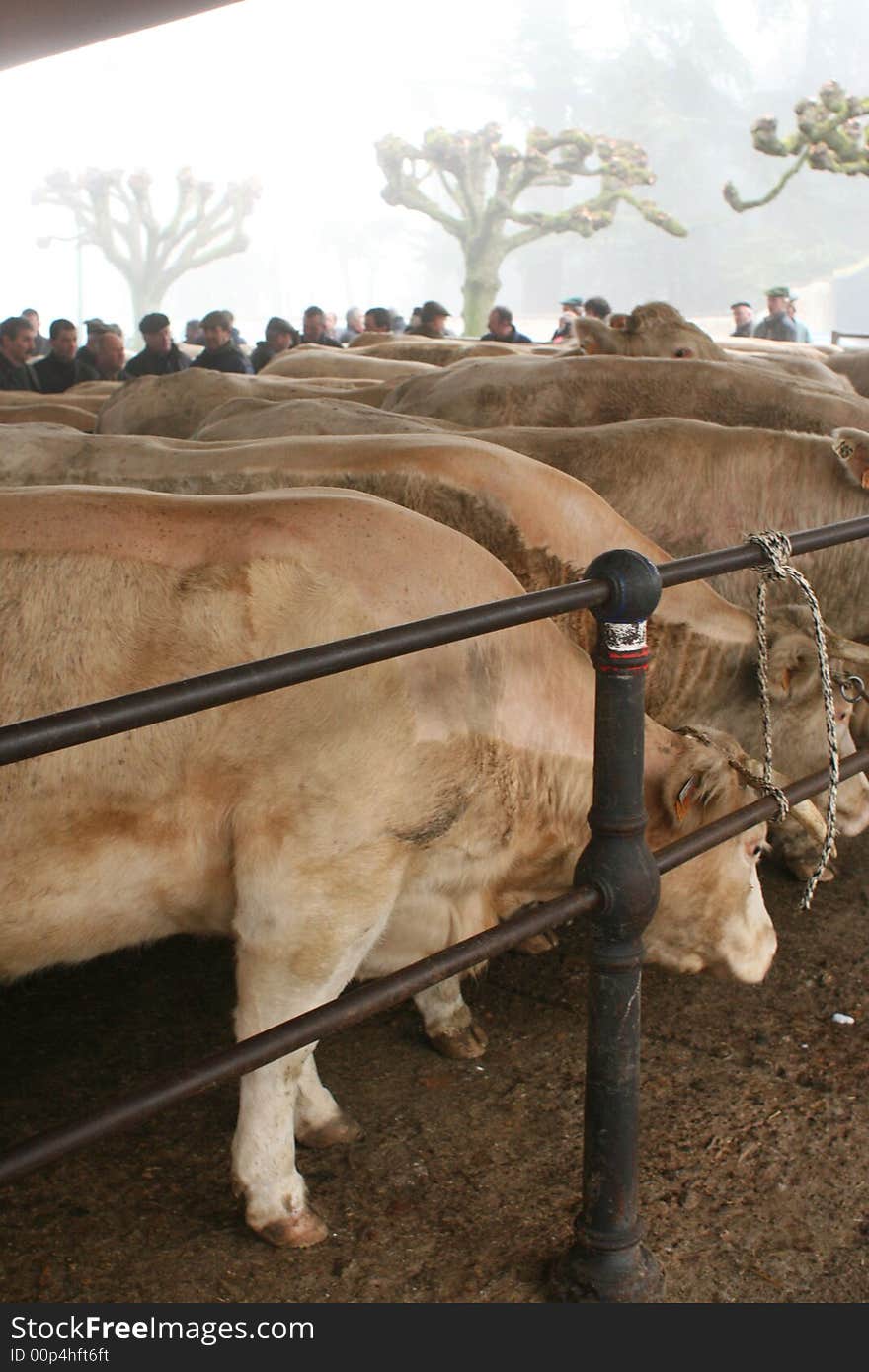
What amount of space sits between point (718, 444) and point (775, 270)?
233ft

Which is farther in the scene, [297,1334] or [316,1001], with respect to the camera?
[316,1001]

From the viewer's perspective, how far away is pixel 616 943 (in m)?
2.25

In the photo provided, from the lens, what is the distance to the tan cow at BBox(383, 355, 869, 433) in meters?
6.38

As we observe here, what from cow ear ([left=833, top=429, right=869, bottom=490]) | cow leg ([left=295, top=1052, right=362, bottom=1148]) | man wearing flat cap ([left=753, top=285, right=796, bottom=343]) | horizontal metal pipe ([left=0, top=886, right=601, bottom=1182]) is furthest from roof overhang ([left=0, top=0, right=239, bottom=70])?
horizontal metal pipe ([left=0, top=886, right=601, bottom=1182])

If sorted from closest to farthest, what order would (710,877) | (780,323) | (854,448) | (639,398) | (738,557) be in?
(738,557) → (710,877) → (854,448) → (639,398) → (780,323)

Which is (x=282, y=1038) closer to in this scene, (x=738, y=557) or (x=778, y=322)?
(x=738, y=557)

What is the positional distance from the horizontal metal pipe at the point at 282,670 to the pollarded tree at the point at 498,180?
36.0 m

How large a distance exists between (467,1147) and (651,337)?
624 centimetres

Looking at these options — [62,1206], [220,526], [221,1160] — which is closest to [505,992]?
[221,1160]

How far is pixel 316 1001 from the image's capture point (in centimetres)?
273

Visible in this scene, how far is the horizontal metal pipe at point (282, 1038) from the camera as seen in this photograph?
5.55 ft

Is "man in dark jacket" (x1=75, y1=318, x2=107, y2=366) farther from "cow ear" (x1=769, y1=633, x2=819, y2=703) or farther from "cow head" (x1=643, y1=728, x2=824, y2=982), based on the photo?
"cow head" (x1=643, y1=728, x2=824, y2=982)

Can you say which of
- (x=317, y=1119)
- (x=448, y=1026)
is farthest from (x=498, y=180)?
(x=317, y=1119)

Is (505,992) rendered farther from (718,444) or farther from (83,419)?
(83,419)
